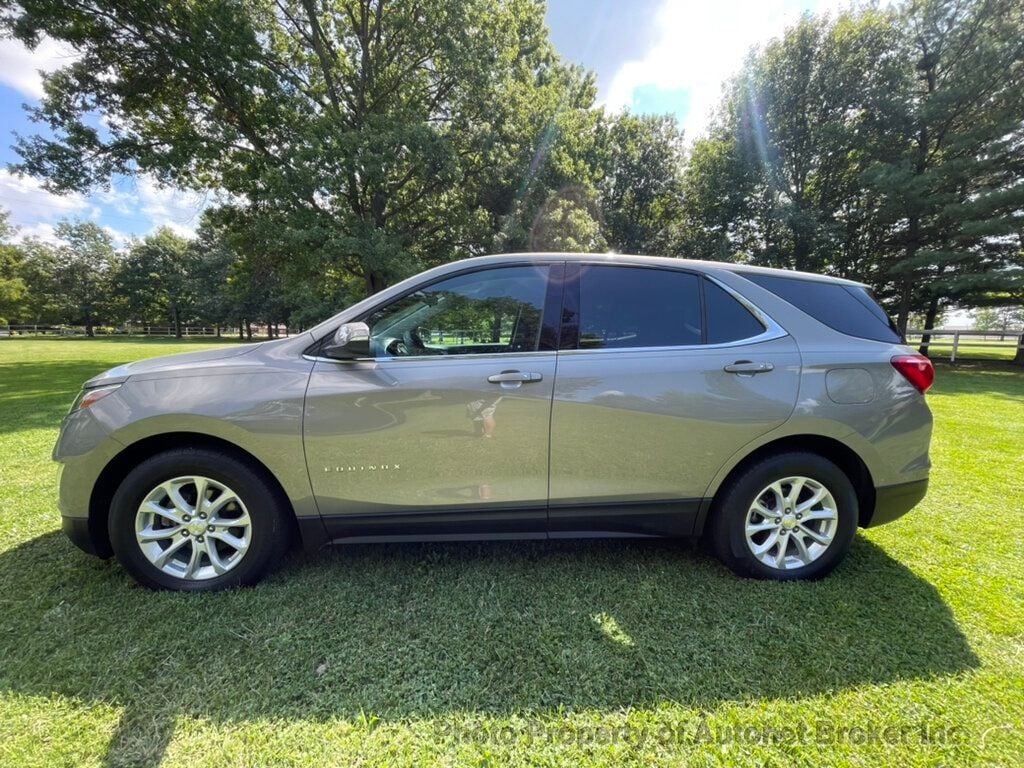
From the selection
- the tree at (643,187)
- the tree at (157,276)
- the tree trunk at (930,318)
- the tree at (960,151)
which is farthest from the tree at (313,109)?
the tree at (157,276)

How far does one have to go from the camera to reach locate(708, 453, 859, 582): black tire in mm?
2291

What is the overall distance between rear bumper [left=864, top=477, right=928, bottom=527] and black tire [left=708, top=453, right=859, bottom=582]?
0.50 ft

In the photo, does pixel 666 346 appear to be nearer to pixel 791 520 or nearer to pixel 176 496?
pixel 791 520

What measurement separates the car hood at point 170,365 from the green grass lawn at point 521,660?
1.11 m

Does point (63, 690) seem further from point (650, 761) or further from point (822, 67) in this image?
point (822, 67)

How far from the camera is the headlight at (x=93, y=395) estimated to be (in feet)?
7.05

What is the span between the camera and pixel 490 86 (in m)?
11.9

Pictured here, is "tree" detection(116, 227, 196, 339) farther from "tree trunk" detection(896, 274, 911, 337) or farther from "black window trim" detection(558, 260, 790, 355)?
"tree trunk" detection(896, 274, 911, 337)

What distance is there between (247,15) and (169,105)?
330cm

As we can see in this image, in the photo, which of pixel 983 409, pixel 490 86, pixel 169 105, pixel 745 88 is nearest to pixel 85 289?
pixel 169 105

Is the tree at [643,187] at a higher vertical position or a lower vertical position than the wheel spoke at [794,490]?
higher

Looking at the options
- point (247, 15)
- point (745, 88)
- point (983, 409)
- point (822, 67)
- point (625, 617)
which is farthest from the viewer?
point (745, 88)

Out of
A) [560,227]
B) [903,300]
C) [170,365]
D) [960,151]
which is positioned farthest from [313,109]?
[903,300]

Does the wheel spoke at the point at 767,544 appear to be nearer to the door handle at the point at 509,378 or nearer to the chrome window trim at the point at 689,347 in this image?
the chrome window trim at the point at 689,347
